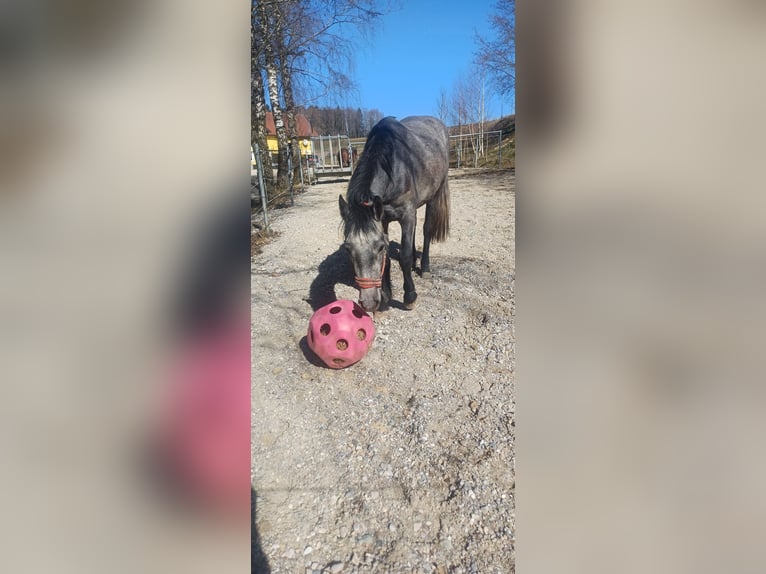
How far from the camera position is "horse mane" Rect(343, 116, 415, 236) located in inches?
109

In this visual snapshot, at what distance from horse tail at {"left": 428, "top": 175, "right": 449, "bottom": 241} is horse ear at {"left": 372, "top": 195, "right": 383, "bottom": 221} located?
1.87 m

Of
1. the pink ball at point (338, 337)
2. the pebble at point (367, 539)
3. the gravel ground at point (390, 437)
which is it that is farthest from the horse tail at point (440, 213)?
the pebble at point (367, 539)

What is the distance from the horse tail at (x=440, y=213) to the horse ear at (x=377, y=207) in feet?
6.13

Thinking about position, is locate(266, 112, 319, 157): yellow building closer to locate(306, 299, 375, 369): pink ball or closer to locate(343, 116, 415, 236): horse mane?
locate(343, 116, 415, 236): horse mane

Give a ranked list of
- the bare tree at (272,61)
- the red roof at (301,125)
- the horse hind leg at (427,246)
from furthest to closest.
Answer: the red roof at (301,125), the bare tree at (272,61), the horse hind leg at (427,246)

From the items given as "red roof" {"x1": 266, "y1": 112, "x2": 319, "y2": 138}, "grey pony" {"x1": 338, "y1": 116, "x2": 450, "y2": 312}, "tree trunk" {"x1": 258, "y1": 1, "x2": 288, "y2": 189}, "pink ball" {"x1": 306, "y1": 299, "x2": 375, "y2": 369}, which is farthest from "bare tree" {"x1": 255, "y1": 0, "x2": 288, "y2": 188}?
"pink ball" {"x1": 306, "y1": 299, "x2": 375, "y2": 369}

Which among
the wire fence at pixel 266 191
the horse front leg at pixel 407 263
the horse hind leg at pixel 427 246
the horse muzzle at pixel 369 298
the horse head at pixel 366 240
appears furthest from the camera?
the wire fence at pixel 266 191

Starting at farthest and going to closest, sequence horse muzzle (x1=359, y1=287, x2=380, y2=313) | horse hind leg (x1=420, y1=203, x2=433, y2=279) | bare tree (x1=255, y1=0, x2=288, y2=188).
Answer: bare tree (x1=255, y1=0, x2=288, y2=188)
horse hind leg (x1=420, y1=203, x2=433, y2=279)
horse muzzle (x1=359, y1=287, x2=380, y2=313)

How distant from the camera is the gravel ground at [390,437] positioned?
1286mm

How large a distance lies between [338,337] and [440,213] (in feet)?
9.17

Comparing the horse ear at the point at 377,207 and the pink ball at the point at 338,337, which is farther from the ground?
the horse ear at the point at 377,207

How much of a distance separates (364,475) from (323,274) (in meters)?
2.70
